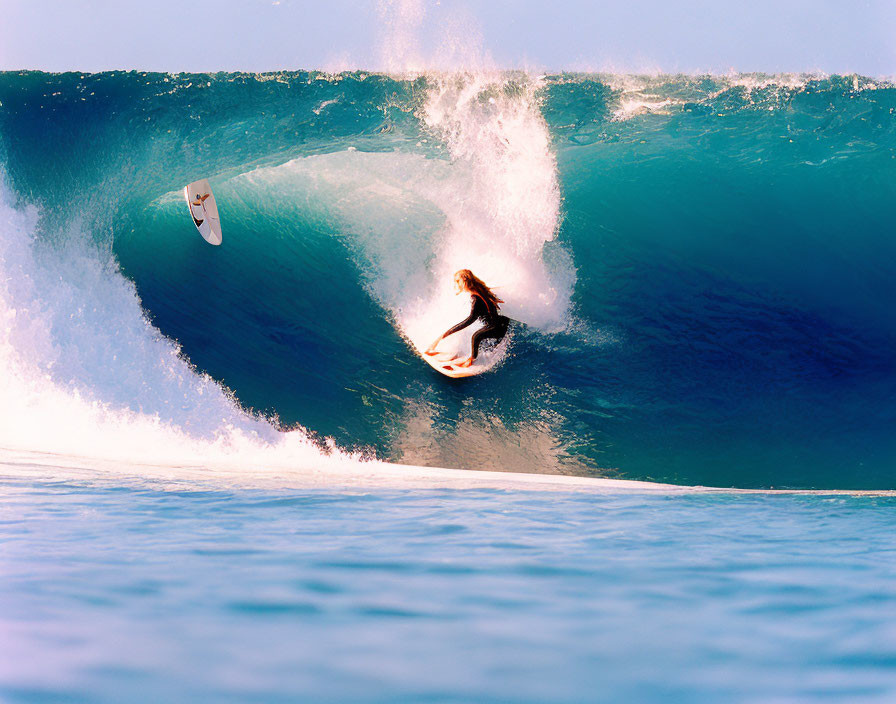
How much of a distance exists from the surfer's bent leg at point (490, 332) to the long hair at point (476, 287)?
5.0 inches

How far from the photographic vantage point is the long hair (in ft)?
15.4

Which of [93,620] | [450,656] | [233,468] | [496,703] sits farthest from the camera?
[233,468]

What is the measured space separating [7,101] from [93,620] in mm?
5332

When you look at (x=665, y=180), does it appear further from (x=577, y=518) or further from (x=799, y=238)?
→ (x=577, y=518)

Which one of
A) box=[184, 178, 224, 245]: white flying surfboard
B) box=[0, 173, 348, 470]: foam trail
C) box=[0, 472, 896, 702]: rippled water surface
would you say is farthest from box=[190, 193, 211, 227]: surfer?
box=[0, 472, 896, 702]: rippled water surface

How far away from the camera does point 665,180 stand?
5.34 m

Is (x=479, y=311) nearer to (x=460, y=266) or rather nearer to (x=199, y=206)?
(x=460, y=266)

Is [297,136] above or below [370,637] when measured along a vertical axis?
above

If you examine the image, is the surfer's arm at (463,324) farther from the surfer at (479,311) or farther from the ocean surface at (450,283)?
the ocean surface at (450,283)

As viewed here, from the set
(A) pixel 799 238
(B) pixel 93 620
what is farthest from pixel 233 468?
(A) pixel 799 238

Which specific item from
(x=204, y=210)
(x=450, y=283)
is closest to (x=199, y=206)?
(x=204, y=210)

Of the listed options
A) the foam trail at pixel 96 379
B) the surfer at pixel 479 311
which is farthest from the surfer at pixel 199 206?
the surfer at pixel 479 311

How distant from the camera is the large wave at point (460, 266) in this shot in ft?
16.1

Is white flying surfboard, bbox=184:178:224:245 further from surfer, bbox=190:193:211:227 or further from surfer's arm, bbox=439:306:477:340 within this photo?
surfer's arm, bbox=439:306:477:340
